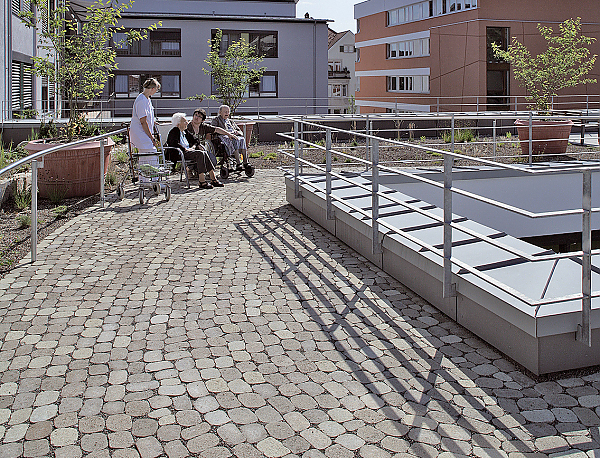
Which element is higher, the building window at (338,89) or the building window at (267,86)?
the building window at (338,89)

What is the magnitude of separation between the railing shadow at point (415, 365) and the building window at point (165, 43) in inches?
1324

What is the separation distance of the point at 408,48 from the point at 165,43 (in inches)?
613

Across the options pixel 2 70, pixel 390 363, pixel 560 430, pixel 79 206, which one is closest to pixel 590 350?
pixel 560 430

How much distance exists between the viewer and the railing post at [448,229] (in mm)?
4992

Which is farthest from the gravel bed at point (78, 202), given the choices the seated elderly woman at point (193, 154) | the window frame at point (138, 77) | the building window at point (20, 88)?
the window frame at point (138, 77)

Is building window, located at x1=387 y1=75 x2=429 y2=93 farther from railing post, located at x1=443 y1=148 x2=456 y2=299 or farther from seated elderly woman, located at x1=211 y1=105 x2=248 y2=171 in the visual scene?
railing post, located at x1=443 y1=148 x2=456 y2=299

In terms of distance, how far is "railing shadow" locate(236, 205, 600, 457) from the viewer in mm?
3568

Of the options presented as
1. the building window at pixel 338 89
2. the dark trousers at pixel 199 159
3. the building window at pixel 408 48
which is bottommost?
the dark trousers at pixel 199 159

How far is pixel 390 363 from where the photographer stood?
4.44 meters

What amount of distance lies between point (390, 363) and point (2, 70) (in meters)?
19.6

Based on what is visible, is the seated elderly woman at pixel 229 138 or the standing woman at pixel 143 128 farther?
the seated elderly woman at pixel 229 138

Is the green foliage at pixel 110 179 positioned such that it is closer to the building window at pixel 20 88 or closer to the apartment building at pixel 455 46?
the building window at pixel 20 88

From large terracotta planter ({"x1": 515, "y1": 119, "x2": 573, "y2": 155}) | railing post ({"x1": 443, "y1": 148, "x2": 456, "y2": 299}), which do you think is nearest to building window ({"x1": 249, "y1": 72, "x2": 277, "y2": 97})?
large terracotta planter ({"x1": 515, "y1": 119, "x2": 573, "y2": 155})

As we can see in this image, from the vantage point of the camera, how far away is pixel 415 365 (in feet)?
14.5
